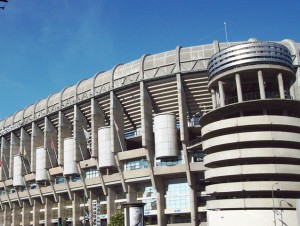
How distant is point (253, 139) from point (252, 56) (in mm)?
14558

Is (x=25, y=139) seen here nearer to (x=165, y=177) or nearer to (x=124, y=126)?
(x=124, y=126)

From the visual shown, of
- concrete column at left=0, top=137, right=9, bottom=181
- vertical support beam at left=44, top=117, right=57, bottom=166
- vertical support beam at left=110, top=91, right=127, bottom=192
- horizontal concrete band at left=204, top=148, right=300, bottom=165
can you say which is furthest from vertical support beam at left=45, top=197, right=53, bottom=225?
horizontal concrete band at left=204, top=148, right=300, bottom=165

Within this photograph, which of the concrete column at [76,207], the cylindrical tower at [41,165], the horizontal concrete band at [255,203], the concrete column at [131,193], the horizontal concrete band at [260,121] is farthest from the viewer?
the cylindrical tower at [41,165]

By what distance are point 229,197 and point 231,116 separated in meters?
14.3

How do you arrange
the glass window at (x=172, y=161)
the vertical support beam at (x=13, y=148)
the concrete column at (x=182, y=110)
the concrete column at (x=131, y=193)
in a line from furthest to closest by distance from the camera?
the vertical support beam at (x=13, y=148)
the concrete column at (x=131, y=193)
the glass window at (x=172, y=161)
the concrete column at (x=182, y=110)

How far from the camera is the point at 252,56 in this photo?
64562 millimetres

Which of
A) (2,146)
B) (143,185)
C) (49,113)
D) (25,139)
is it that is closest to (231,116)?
(143,185)

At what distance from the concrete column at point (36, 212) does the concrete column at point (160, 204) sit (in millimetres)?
42383

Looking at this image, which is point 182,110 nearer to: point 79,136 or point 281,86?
point 281,86

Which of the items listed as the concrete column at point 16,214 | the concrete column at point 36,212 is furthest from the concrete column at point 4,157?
the concrete column at point 36,212

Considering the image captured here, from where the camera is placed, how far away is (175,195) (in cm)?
7619

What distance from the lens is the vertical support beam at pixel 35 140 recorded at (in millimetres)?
99688

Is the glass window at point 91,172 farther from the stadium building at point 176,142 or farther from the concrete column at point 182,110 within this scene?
the concrete column at point 182,110

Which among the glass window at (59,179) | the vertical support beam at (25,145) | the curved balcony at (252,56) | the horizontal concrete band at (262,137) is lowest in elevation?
the glass window at (59,179)
